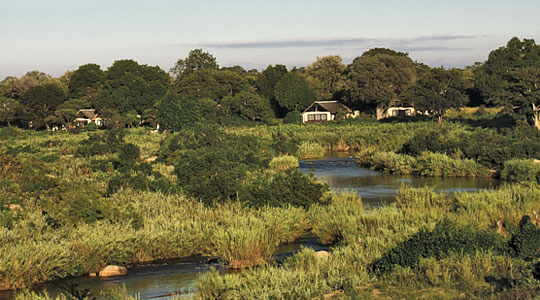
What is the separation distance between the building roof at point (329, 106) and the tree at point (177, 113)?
23.3m

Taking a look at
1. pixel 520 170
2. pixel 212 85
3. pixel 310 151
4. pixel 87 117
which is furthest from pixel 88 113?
pixel 520 170

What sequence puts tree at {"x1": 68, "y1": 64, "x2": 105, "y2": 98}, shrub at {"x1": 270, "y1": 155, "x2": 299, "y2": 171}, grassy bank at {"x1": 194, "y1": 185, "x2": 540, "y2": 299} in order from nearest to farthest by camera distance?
grassy bank at {"x1": 194, "y1": 185, "x2": 540, "y2": 299}
shrub at {"x1": 270, "y1": 155, "x2": 299, "y2": 171}
tree at {"x1": 68, "y1": 64, "x2": 105, "y2": 98}

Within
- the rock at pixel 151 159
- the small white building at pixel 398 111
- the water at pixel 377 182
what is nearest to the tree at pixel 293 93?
the small white building at pixel 398 111

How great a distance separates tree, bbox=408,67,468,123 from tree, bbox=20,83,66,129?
46.8m

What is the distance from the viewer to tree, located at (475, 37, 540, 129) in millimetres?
56688

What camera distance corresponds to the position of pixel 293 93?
91.8 m

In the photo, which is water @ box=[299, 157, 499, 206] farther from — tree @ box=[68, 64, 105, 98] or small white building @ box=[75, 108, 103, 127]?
tree @ box=[68, 64, 105, 98]

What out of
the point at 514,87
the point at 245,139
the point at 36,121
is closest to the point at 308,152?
the point at 245,139

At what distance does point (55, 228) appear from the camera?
21359mm

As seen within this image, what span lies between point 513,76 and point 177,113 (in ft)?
105

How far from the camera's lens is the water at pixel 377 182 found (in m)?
32.9

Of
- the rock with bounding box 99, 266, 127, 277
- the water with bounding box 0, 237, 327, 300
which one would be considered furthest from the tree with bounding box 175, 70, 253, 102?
the rock with bounding box 99, 266, 127, 277

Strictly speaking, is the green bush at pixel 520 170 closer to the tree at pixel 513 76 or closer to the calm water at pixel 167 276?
the calm water at pixel 167 276

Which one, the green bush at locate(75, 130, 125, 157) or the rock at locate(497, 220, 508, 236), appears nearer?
the rock at locate(497, 220, 508, 236)
